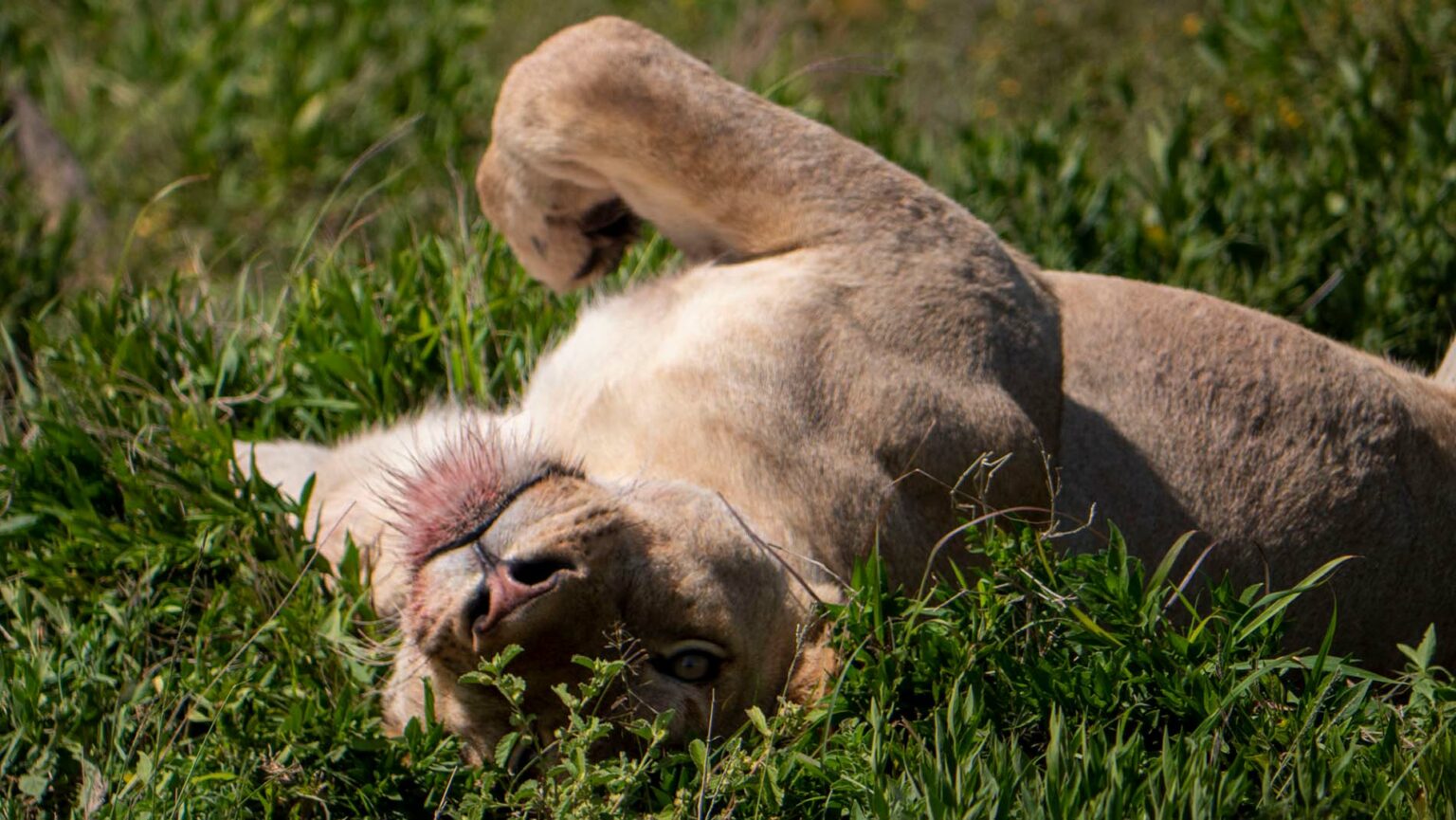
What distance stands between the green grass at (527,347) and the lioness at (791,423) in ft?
0.56

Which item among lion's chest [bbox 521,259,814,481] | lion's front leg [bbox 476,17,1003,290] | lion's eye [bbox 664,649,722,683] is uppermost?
lion's front leg [bbox 476,17,1003,290]

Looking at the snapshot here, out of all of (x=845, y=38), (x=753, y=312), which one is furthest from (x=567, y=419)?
(x=845, y=38)

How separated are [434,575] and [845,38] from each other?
5666 millimetres

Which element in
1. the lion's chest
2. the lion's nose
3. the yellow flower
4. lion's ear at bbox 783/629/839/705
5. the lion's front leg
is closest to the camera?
the lion's nose

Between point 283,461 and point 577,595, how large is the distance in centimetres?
152

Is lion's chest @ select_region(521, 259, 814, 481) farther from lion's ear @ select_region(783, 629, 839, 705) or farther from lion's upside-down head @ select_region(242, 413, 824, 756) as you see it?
lion's ear @ select_region(783, 629, 839, 705)

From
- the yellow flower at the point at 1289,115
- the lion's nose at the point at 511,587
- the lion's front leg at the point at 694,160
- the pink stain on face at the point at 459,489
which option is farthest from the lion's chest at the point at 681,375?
the yellow flower at the point at 1289,115

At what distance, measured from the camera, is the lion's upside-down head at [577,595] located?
2.66 meters

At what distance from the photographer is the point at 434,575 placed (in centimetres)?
277

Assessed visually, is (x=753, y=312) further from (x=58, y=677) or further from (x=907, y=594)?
(x=58, y=677)

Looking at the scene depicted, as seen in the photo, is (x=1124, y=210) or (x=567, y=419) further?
(x=1124, y=210)

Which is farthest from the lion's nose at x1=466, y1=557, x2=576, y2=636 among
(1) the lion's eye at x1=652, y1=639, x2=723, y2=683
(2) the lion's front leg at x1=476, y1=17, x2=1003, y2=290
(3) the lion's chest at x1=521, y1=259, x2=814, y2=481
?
(2) the lion's front leg at x1=476, y1=17, x2=1003, y2=290

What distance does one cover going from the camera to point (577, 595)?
8.63ft

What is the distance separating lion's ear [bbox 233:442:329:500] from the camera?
150 inches
